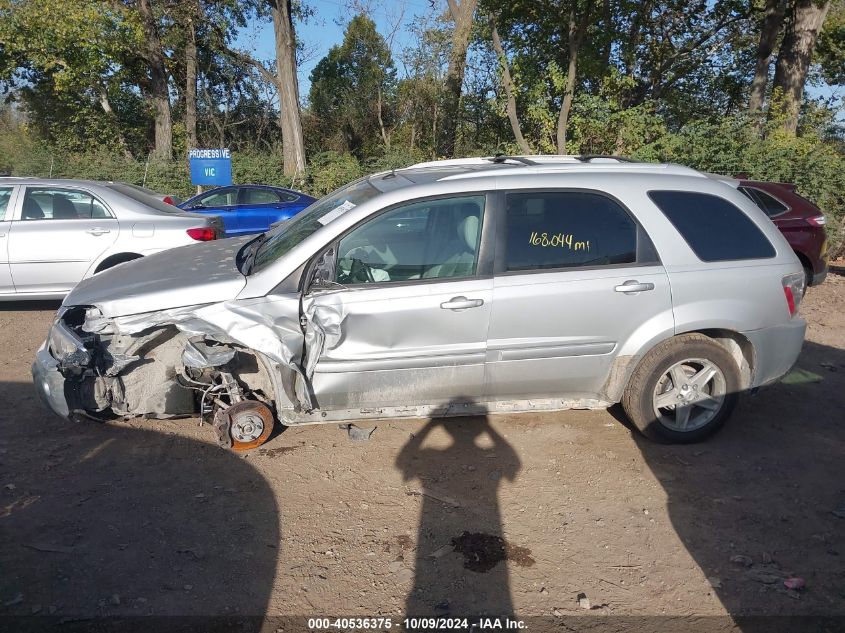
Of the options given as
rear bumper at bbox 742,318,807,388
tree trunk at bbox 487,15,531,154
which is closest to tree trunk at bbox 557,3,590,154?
tree trunk at bbox 487,15,531,154

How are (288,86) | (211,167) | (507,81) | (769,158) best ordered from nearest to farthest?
1. (769,158)
2. (507,81)
3. (211,167)
4. (288,86)

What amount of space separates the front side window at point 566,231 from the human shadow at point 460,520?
1.29 metres

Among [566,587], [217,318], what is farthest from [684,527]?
[217,318]

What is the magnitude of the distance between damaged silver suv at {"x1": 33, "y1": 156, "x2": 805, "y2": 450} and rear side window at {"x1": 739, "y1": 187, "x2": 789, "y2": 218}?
17.0ft

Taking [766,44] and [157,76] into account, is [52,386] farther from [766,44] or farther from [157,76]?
[157,76]

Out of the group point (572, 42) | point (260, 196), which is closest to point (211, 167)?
point (260, 196)

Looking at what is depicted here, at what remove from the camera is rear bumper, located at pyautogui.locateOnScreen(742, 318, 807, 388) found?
435 cm

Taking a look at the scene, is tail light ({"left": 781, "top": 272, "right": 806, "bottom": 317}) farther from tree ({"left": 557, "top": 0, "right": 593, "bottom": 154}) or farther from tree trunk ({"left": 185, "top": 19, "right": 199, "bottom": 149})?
tree trunk ({"left": 185, "top": 19, "right": 199, "bottom": 149})

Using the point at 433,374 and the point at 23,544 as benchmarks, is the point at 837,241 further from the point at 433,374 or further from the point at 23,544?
the point at 23,544

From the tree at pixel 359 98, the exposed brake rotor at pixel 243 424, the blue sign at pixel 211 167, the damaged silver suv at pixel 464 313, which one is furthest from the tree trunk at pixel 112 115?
the exposed brake rotor at pixel 243 424

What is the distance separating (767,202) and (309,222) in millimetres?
7451

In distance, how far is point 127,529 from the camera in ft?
11.2

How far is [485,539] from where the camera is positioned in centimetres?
342

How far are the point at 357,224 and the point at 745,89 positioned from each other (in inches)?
1035
